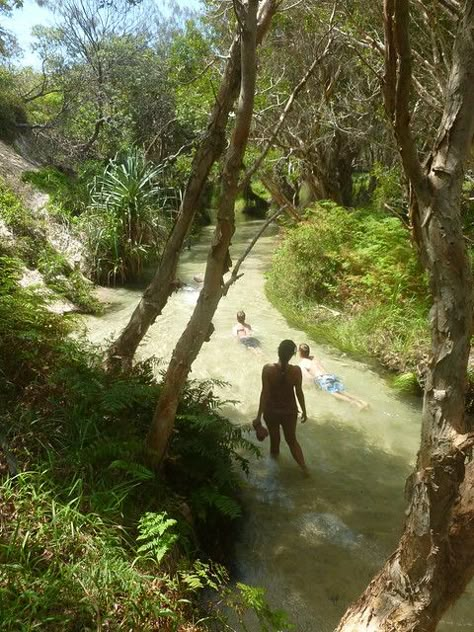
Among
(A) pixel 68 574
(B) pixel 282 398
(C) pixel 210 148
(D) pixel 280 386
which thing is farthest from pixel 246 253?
(B) pixel 282 398

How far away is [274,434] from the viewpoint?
551 cm

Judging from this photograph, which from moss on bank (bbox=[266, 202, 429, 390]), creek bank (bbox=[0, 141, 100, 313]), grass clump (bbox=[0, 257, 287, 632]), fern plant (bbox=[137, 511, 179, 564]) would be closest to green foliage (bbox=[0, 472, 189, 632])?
grass clump (bbox=[0, 257, 287, 632])

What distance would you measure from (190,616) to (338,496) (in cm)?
254

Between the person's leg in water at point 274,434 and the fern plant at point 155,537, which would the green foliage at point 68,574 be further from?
the person's leg in water at point 274,434

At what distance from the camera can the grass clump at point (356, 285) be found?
7988mm

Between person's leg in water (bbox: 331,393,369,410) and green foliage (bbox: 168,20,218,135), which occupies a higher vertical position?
green foliage (bbox: 168,20,218,135)

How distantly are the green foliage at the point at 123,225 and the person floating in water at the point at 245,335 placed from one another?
138 inches

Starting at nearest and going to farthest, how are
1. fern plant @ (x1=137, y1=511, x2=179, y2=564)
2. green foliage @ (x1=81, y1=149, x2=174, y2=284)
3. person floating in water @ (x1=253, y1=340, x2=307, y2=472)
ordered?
fern plant @ (x1=137, y1=511, x2=179, y2=564)
person floating in water @ (x1=253, y1=340, x2=307, y2=472)
green foliage @ (x1=81, y1=149, x2=174, y2=284)

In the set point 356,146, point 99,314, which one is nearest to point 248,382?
point 99,314

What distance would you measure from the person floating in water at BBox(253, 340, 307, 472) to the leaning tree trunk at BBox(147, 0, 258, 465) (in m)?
Answer: 1.56

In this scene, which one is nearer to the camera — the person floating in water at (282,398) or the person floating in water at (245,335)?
the person floating in water at (282,398)

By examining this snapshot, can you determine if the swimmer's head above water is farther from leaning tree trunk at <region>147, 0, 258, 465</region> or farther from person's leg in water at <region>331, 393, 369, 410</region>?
person's leg in water at <region>331, 393, 369, 410</region>

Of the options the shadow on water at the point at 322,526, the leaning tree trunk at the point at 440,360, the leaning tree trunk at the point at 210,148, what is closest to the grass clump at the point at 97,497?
the shadow on water at the point at 322,526

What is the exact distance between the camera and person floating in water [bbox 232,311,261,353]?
861 centimetres
